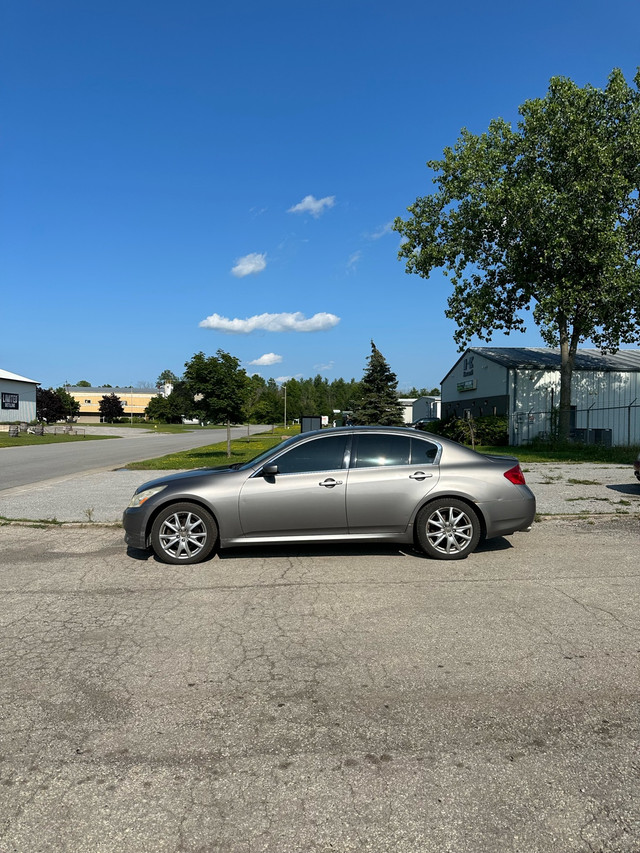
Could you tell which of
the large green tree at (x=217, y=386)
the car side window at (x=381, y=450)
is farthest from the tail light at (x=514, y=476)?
the large green tree at (x=217, y=386)

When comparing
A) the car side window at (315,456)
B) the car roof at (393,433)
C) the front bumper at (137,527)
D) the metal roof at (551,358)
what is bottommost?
the front bumper at (137,527)

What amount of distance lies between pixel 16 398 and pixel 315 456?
67721 millimetres

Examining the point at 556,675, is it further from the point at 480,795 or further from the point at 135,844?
the point at 135,844

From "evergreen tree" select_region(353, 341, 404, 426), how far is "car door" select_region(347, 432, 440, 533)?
130ft

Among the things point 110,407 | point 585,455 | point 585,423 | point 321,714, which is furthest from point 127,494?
point 110,407

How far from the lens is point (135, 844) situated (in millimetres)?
2240

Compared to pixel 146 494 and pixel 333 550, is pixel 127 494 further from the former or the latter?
pixel 333 550

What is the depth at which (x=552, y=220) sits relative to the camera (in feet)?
82.4

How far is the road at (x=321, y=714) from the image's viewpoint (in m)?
2.34

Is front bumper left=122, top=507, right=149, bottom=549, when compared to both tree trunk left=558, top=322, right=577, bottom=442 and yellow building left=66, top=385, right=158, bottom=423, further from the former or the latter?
yellow building left=66, top=385, right=158, bottom=423

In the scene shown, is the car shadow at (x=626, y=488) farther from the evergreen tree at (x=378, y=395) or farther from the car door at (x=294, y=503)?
the evergreen tree at (x=378, y=395)

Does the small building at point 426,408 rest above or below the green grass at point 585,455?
above

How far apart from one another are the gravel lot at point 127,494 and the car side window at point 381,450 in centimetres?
371

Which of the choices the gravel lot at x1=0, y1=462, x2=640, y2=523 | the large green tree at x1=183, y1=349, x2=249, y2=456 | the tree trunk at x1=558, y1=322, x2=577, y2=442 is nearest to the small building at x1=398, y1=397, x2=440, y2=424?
the tree trunk at x1=558, y1=322, x2=577, y2=442
